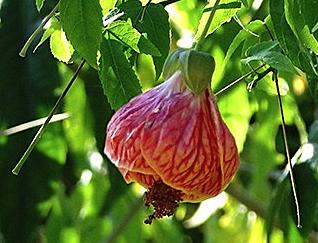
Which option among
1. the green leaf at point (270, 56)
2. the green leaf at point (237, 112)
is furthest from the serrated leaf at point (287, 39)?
the green leaf at point (237, 112)

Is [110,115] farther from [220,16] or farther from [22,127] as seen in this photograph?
[220,16]

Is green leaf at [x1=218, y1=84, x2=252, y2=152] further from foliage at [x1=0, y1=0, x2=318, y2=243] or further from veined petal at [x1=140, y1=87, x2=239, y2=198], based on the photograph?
veined petal at [x1=140, y1=87, x2=239, y2=198]

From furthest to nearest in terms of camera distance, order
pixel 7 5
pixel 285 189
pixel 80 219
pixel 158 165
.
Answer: pixel 80 219
pixel 7 5
pixel 285 189
pixel 158 165

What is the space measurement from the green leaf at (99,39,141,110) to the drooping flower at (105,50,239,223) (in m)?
0.03

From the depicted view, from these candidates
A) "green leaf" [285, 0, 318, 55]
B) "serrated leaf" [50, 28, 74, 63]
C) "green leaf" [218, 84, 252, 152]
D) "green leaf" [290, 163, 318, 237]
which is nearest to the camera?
"green leaf" [285, 0, 318, 55]

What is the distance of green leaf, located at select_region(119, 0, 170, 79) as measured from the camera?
700 millimetres

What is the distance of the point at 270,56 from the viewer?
0.67 meters

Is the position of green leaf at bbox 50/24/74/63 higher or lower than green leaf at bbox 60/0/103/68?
lower

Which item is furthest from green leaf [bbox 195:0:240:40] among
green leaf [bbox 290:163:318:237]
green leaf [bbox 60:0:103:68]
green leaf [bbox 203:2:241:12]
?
green leaf [bbox 290:163:318:237]

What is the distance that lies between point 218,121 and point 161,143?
0.17 feet

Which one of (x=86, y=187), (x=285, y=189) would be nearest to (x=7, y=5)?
(x=86, y=187)

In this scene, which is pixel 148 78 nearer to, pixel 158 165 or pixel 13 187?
pixel 13 187

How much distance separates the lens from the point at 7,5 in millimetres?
1181

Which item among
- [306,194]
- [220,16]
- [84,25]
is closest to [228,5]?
[220,16]
